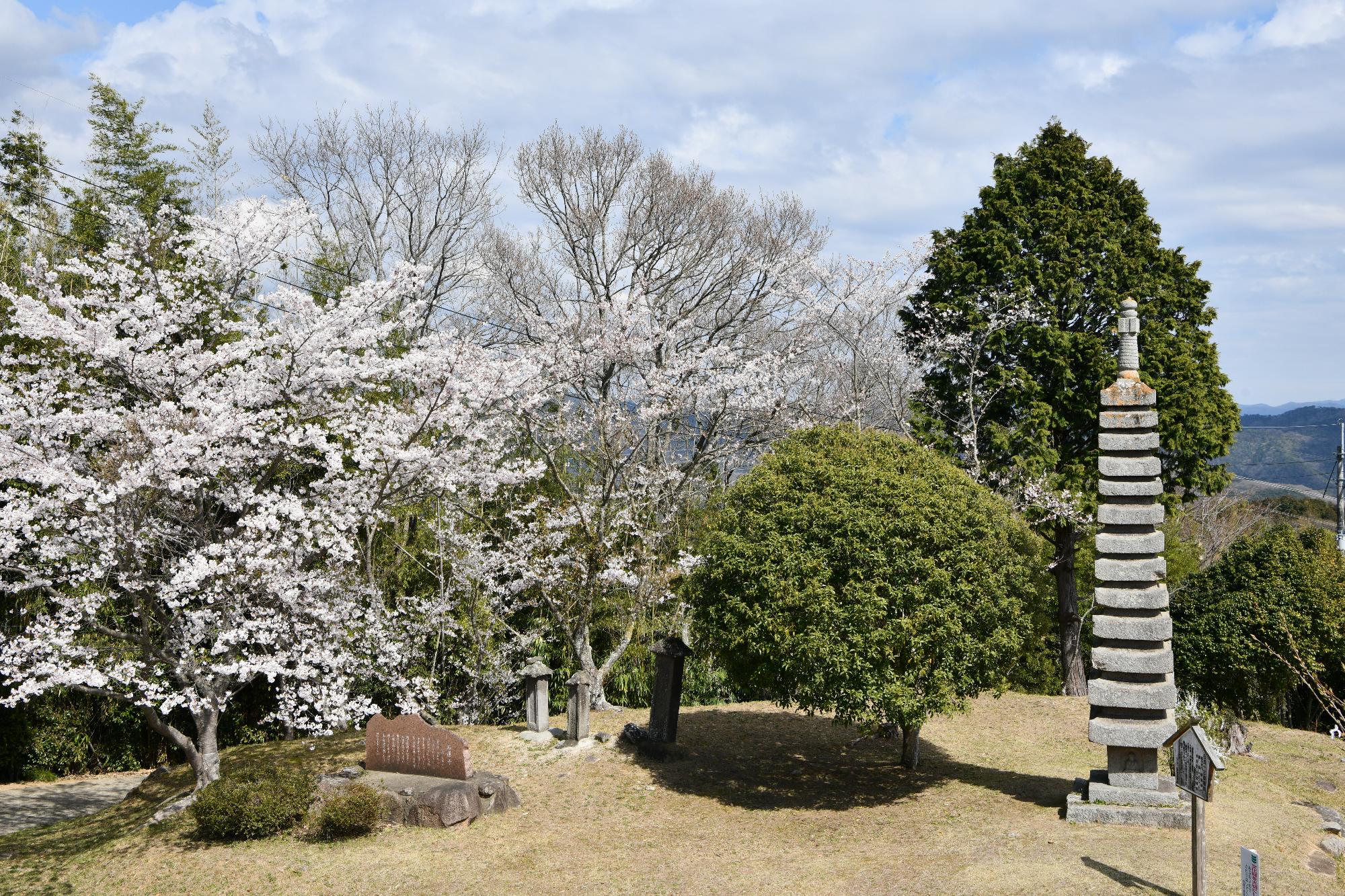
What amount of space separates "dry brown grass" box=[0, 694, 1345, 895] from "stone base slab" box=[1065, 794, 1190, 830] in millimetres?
183

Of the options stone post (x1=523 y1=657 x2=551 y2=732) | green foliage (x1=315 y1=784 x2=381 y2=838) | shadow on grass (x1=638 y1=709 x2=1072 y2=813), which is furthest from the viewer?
stone post (x1=523 y1=657 x2=551 y2=732)

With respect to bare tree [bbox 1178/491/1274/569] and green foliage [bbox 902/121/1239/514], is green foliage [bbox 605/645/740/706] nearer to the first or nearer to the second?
green foliage [bbox 902/121/1239/514]

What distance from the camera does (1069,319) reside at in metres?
17.8

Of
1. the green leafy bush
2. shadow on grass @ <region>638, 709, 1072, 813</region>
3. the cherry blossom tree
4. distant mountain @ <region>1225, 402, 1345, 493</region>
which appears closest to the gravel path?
the cherry blossom tree

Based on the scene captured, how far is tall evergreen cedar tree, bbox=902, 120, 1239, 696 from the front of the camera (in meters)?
17.3

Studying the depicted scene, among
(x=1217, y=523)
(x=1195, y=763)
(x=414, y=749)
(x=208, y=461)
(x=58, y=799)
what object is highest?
(x=208, y=461)

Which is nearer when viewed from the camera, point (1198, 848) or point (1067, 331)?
point (1198, 848)

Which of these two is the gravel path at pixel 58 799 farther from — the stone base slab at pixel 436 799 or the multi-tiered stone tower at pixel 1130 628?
the multi-tiered stone tower at pixel 1130 628

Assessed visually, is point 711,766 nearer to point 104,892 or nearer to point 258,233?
point 104,892

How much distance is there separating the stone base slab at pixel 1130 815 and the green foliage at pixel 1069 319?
24.4 ft

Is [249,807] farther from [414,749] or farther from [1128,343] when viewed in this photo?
[1128,343]

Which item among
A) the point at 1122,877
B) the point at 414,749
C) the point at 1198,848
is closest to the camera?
the point at 1198,848

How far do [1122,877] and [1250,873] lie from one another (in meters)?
1.86

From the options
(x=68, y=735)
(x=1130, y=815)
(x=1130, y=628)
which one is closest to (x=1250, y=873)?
(x=1130, y=815)
